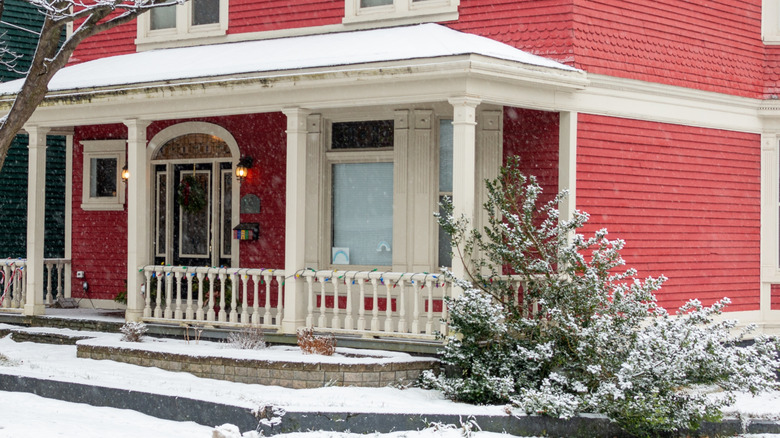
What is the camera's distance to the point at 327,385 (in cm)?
1125

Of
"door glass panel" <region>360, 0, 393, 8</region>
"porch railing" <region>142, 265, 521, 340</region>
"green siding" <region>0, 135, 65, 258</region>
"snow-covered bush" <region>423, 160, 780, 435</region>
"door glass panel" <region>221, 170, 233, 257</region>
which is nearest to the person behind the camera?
"snow-covered bush" <region>423, 160, 780, 435</region>

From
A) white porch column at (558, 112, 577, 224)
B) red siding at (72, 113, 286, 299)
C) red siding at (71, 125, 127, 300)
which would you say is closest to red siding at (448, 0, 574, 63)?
white porch column at (558, 112, 577, 224)

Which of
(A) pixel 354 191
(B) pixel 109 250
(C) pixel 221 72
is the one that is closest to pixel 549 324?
(A) pixel 354 191

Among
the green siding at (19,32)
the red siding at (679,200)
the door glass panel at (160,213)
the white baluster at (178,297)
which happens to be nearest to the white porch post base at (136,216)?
the white baluster at (178,297)

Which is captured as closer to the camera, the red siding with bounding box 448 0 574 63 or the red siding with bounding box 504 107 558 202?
the red siding with bounding box 448 0 574 63

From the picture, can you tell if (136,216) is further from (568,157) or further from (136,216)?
(568,157)

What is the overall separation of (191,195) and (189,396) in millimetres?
6364

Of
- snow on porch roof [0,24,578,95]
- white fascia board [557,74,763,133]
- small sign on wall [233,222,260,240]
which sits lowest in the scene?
small sign on wall [233,222,260,240]

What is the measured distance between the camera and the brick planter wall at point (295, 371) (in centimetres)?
1128

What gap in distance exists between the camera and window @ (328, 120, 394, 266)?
14.2 meters

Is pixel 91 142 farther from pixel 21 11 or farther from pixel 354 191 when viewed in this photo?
pixel 354 191

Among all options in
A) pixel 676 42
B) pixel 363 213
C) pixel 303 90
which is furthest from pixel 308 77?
pixel 676 42

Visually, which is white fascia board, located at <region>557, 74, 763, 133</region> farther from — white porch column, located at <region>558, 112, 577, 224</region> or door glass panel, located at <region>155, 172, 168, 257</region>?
door glass panel, located at <region>155, 172, 168, 257</region>

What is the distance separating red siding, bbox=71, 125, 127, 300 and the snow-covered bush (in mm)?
7536
